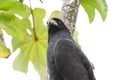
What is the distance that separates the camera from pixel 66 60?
2.89 m

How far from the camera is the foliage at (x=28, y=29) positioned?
2975mm

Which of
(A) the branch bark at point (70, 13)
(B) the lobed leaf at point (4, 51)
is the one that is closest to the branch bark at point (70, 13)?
(A) the branch bark at point (70, 13)

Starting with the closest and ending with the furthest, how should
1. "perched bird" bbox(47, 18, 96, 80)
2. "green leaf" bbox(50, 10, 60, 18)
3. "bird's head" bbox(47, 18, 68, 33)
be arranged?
"perched bird" bbox(47, 18, 96, 80) < "bird's head" bbox(47, 18, 68, 33) < "green leaf" bbox(50, 10, 60, 18)

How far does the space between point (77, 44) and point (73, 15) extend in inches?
8.0

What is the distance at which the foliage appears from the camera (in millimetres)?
2975

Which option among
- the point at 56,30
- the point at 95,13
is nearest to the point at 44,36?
the point at 56,30

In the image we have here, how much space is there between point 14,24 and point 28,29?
131 millimetres

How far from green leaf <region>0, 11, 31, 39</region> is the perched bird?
0.15 meters

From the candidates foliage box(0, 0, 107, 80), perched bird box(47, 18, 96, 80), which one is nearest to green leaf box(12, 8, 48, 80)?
foliage box(0, 0, 107, 80)

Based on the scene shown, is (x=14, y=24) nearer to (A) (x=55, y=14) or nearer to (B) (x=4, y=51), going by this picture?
(B) (x=4, y=51)

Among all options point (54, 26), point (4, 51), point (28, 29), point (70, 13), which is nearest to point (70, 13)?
point (70, 13)

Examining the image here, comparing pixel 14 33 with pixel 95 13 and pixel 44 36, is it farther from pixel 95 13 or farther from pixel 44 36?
pixel 95 13

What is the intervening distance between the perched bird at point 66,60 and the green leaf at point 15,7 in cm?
18

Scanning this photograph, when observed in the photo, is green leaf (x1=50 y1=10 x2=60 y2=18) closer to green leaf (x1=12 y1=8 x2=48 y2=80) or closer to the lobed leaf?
green leaf (x1=12 y1=8 x2=48 y2=80)
